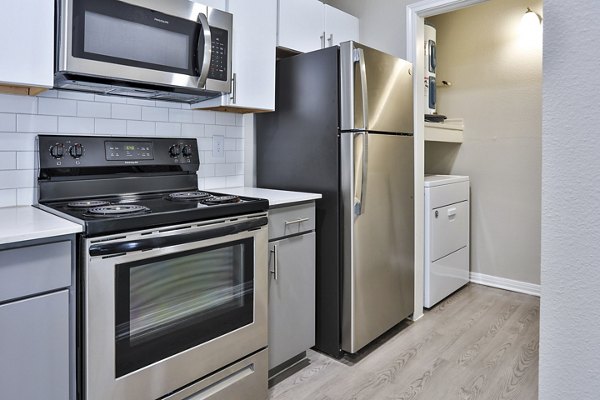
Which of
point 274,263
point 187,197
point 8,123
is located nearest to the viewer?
→ point 8,123

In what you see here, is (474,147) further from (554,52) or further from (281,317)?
(554,52)

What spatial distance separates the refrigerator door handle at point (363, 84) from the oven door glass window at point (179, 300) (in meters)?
0.92

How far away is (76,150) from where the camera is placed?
179 centimetres

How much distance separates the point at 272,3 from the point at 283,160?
2.79 feet

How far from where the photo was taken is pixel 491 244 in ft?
11.8

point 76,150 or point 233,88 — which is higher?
point 233,88

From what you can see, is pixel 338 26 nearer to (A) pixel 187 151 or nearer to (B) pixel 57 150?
(A) pixel 187 151

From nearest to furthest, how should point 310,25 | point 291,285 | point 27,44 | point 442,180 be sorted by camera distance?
point 27,44, point 291,285, point 310,25, point 442,180


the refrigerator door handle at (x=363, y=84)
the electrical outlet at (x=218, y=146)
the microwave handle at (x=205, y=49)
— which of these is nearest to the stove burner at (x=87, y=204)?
the microwave handle at (x=205, y=49)

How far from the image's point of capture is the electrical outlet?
7.82 ft

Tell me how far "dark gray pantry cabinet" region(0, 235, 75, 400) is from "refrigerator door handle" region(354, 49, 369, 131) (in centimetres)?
148

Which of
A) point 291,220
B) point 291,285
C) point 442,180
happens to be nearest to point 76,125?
point 291,220

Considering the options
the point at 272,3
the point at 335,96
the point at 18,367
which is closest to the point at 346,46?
the point at 335,96

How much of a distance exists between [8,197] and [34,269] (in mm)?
637
